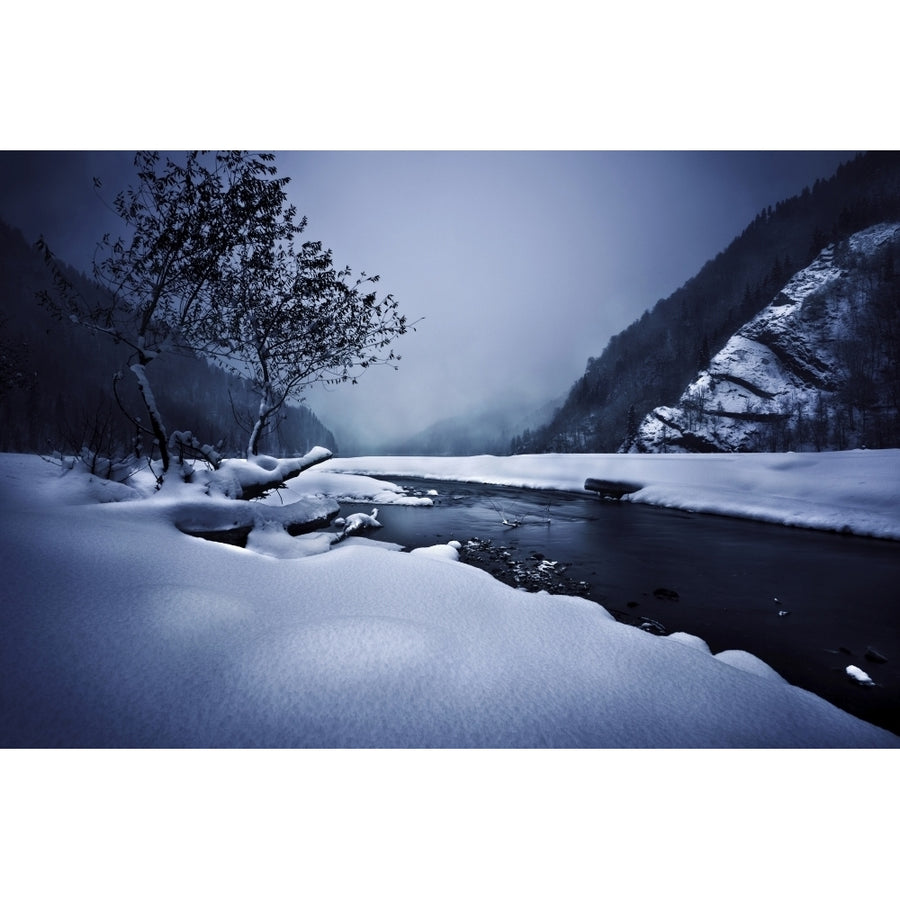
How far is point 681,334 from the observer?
7750cm

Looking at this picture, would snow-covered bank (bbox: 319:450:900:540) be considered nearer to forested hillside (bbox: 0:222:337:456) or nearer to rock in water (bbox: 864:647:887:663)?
rock in water (bbox: 864:647:887:663)

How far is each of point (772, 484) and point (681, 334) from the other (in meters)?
79.4

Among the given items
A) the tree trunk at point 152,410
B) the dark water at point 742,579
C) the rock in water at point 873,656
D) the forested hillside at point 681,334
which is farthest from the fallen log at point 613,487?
the forested hillside at point 681,334

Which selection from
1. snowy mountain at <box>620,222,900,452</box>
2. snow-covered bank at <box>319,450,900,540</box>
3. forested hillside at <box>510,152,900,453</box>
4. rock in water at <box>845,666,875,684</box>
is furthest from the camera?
forested hillside at <box>510,152,900,453</box>

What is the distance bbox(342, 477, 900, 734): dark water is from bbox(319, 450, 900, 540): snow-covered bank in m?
0.68

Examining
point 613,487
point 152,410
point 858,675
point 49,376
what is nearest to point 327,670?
point 858,675

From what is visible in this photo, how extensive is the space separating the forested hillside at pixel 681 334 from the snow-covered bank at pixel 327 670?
194 ft

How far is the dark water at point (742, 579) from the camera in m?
3.93

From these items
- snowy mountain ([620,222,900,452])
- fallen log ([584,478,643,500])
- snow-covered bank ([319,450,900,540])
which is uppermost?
snowy mountain ([620,222,900,452])

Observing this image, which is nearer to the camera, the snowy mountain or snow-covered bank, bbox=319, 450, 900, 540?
snow-covered bank, bbox=319, 450, 900, 540

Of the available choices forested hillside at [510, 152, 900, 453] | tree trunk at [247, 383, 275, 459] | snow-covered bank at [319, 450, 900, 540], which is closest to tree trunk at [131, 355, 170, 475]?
tree trunk at [247, 383, 275, 459]

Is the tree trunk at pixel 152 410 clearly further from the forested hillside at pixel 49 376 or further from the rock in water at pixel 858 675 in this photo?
the rock in water at pixel 858 675

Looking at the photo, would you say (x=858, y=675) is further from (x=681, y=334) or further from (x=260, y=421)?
(x=681, y=334)

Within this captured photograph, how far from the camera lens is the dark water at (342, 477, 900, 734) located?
3930 mm
